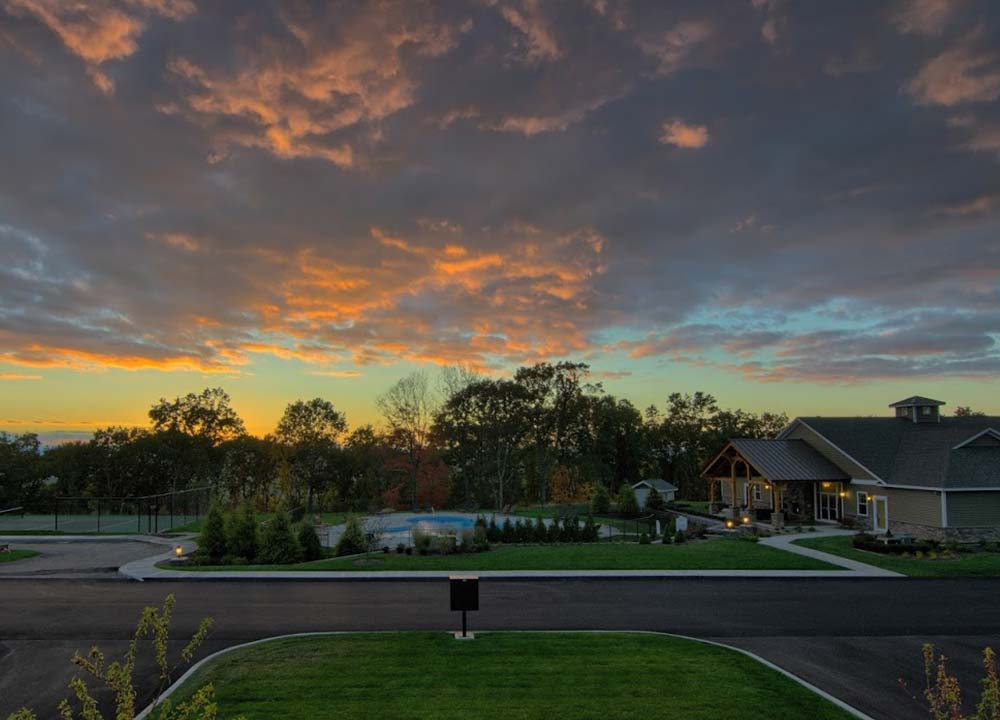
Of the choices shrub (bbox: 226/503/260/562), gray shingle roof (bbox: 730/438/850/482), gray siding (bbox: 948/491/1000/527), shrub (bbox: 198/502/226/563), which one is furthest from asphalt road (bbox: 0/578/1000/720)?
gray shingle roof (bbox: 730/438/850/482)

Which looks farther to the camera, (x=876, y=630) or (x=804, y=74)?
(x=804, y=74)

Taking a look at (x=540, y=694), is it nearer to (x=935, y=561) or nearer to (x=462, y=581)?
(x=462, y=581)

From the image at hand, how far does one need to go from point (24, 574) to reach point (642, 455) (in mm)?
63021

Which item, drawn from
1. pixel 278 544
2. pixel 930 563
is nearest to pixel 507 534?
pixel 278 544

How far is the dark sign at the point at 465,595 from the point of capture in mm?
12016

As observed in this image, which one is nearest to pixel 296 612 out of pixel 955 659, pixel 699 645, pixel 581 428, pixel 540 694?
pixel 540 694

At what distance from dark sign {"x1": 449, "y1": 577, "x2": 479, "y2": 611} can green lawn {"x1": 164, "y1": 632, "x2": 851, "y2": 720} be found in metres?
0.67

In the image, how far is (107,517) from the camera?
1593 inches

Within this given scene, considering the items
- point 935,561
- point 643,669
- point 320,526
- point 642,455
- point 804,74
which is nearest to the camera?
point 643,669

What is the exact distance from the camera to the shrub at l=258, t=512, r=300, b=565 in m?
23.4

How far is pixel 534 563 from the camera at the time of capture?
2125 cm

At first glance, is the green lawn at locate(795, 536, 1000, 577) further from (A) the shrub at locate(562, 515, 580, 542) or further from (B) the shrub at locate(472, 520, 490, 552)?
(B) the shrub at locate(472, 520, 490, 552)

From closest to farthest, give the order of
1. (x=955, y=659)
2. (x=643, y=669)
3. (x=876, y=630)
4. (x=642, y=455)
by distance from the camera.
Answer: (x=643, y=669) → (x=955, y=659) → (x=876, y=630) → (x=642, y=455)

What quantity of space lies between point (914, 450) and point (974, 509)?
5315 mm
